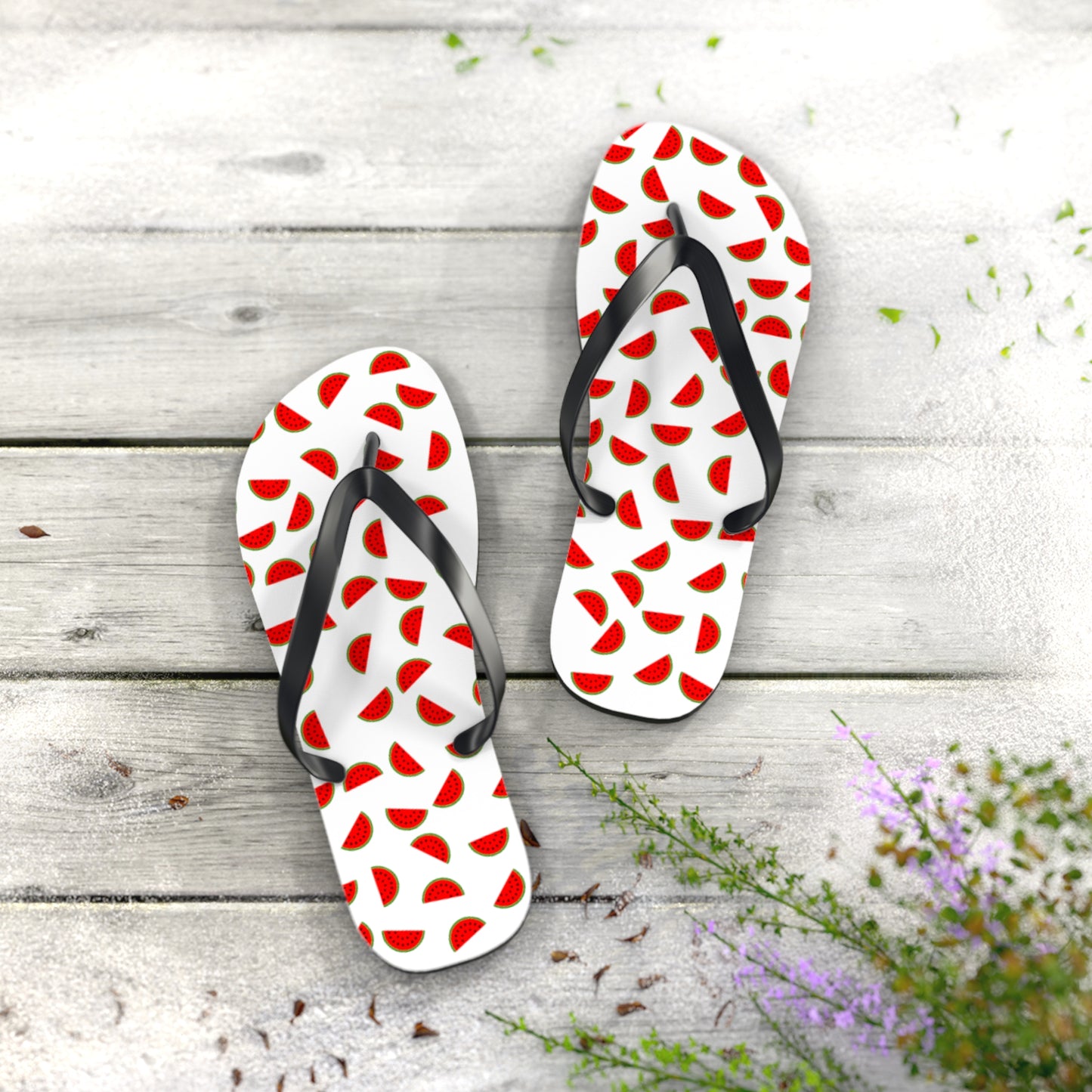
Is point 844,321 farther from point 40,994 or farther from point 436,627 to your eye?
point 40,994

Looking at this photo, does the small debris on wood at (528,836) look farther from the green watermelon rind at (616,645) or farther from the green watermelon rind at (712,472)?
the green watermelon rind at (712,472)

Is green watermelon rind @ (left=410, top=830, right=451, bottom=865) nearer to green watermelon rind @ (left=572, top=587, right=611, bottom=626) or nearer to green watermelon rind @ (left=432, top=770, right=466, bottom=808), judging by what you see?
green watermelon rind @ (left=432, top=770, right=466, bottom=808)

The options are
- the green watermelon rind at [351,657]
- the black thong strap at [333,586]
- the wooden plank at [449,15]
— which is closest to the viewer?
the black thong strap at [333,586]

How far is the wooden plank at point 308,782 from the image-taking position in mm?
631

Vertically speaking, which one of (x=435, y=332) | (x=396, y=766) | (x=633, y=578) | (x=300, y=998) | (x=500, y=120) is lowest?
(x=300, y=998)

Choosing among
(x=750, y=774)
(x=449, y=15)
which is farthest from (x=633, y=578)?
(x=449, y=15)

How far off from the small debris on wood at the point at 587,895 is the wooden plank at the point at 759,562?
0.16m

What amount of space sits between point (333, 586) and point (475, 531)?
0.43 feet

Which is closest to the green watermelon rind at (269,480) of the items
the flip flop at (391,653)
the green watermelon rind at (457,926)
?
the flip flop at (391,653)

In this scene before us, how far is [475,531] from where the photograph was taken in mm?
669

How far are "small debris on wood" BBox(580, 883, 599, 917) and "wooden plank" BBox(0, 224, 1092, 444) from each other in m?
0.35

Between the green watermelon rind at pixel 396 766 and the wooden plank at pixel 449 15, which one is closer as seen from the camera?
the green watermelon rind at pixel 396 766

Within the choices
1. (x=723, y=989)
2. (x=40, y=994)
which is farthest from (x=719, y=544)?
(x=40, y=994)

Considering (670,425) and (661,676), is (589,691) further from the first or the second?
(670,425)
